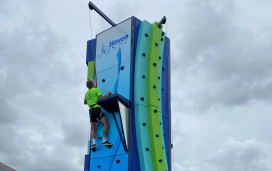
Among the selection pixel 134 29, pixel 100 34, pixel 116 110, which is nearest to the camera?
pixel 116 110

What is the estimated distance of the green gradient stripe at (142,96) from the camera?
8617 mm

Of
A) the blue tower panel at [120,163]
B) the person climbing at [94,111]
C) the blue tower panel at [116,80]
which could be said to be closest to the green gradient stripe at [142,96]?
the blue tower panel at [116,80]

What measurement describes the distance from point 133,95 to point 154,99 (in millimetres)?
595

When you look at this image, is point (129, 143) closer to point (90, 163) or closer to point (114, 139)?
point (114, 139)

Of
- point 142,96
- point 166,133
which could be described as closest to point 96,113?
point 142,96

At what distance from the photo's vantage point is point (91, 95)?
9492mm

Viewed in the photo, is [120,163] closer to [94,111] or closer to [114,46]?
[94,111]

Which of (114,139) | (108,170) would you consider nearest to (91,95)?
(114,139)

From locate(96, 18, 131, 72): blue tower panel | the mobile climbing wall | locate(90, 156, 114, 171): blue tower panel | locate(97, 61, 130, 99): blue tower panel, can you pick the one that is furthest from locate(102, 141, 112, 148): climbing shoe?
locate(96, 18, 131, 72): blue tower panel

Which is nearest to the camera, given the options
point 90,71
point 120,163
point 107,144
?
point 120,163

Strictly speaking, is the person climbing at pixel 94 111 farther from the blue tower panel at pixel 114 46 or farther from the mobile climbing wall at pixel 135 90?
the blue tower panel at pixel 114 46

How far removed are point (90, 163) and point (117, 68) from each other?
9.31 feet

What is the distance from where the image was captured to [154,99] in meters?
9.23

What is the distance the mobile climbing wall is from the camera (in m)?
8.70
